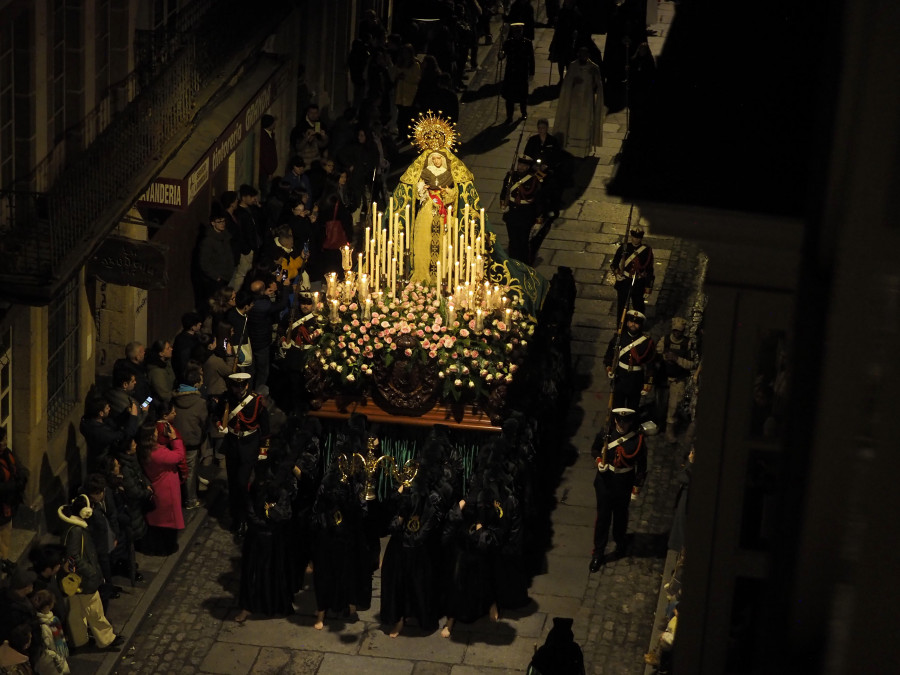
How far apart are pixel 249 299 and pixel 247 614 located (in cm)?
479

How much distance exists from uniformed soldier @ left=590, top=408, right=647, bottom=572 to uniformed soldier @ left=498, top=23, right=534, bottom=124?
13258mm

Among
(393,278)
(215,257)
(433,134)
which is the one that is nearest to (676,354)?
(393,278)

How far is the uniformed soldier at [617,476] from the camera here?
17.4 metres

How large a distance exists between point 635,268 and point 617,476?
16.0 ft

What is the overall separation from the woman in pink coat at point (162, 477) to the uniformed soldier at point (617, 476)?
14.0 ft

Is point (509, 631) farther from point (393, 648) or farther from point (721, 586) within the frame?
point (721, 586)

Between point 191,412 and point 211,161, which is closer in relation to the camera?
point 191,412

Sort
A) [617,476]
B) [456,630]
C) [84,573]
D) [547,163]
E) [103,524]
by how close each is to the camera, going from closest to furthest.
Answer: [84,573] → [103,524] → [456,630] → [617,476] → [547,163]

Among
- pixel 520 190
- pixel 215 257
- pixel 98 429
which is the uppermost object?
pixel 520 190

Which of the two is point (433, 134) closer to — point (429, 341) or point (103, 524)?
point (429, 341)

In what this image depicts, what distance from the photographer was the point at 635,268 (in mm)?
21844

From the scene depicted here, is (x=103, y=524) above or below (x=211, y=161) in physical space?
below

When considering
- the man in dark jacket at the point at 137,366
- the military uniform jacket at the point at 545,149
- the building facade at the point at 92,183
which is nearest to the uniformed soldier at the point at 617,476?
the man in dark jacket at the point at 137,366

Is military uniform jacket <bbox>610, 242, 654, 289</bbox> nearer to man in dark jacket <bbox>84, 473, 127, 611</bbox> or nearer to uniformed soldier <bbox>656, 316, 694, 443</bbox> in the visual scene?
uniformed soldier <bbox>656, 316, 694, 443</bbox>
